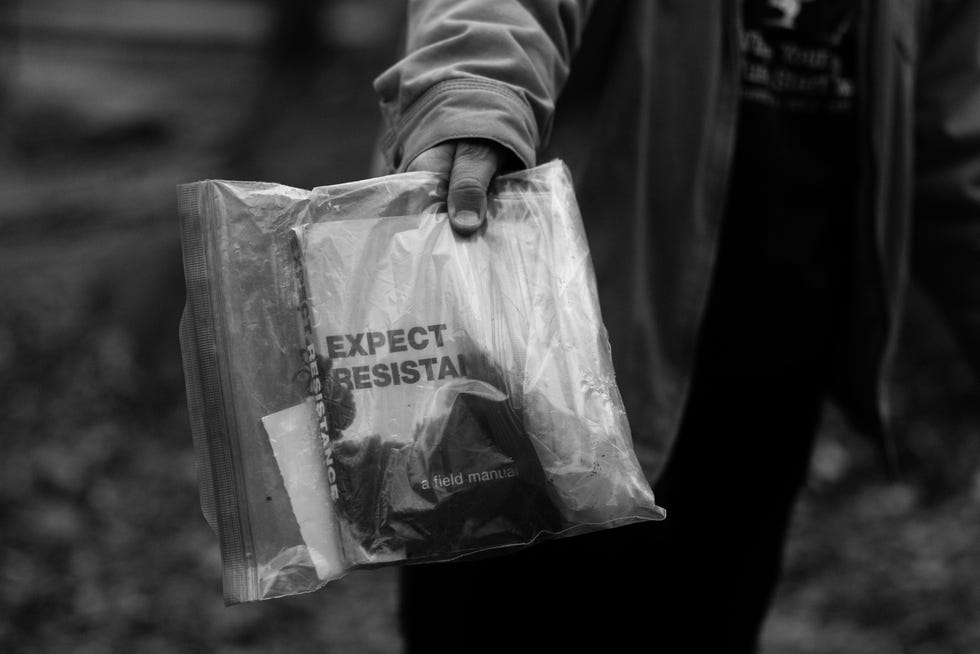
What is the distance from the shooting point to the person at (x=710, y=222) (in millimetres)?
1327

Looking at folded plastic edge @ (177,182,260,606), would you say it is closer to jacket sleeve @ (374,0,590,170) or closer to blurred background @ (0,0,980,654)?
jacket sleeve @ (374,0,590,170)

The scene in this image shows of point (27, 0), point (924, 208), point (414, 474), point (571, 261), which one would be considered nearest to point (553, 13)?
point (571, 261)

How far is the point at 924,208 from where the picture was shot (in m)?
1.89

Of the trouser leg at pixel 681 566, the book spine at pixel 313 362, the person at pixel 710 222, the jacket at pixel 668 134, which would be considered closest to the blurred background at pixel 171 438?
the trouser leg at pixel 681 566

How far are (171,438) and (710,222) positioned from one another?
9.43ft

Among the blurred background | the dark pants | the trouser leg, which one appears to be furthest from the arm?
the blurred background

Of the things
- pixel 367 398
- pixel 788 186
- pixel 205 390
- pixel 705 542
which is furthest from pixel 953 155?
pixel 205 390

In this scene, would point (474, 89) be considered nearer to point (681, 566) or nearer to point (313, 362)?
point (313, 362)

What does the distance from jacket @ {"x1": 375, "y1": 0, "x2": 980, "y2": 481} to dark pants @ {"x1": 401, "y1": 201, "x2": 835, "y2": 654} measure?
142mm

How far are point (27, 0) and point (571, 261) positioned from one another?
319 inches

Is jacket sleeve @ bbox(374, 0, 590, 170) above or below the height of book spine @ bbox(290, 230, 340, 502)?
above

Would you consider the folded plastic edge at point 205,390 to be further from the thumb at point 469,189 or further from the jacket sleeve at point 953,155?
the jacket sleeve at point 953,155

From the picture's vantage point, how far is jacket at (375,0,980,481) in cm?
129

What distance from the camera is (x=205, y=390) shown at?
3.90 feet
